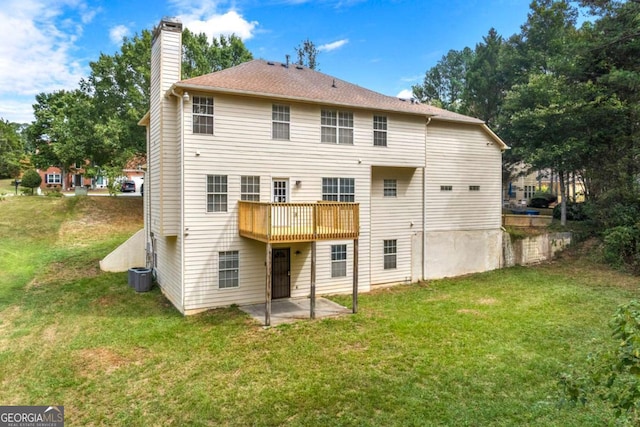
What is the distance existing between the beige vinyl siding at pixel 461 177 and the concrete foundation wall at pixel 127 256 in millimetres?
13405

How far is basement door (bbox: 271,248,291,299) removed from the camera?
44.3 feet

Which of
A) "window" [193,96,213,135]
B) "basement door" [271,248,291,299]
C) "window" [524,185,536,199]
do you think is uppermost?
"window" [193,96,213,135]

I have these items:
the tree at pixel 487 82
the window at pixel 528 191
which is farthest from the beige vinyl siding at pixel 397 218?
the window at pixel 528 191

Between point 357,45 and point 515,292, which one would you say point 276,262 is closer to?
point 515,292

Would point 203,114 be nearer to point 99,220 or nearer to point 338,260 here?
point 338,260

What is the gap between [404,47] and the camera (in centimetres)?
3253

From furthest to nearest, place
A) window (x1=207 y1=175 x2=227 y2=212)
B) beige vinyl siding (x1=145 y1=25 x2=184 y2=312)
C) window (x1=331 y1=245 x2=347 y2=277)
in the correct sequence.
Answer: window (x1=331 y1=245 x2=347 y2=277), beige vinyl siding (x1=145 y1=25 x2=184 y2=312), window (x1=207 y1=175 x2=227 y2=212)

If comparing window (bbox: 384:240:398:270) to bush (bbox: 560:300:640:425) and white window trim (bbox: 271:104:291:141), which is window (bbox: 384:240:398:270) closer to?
white window trim (bbox: 271:104:291:141)

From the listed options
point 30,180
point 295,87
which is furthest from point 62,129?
point 295,87

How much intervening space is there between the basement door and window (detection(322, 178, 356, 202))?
256 cm

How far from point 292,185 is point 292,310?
436 cm

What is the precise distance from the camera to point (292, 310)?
12.4 meters

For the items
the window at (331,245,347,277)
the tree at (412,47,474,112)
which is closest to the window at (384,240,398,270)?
the window at (331,245,347,277)

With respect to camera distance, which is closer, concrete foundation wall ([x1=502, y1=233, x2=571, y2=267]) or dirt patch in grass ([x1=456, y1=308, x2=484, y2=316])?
dirt patch in grass ([x1=456, y1=308, x2=484, y2=316])
